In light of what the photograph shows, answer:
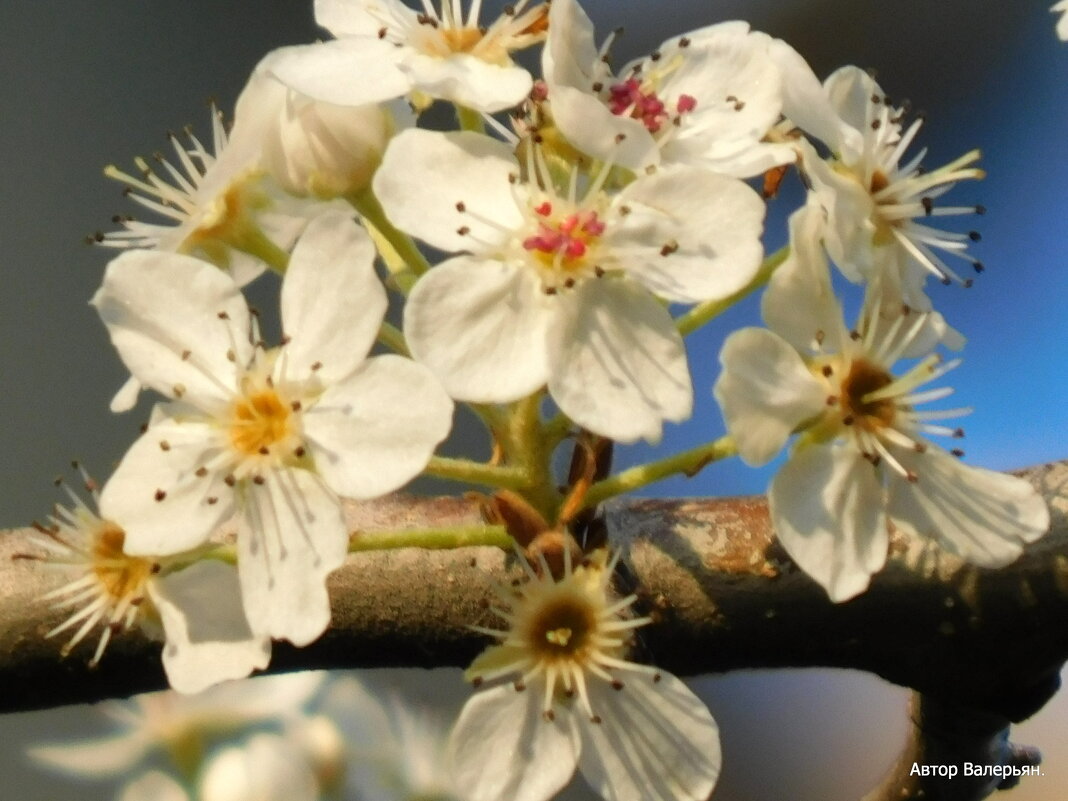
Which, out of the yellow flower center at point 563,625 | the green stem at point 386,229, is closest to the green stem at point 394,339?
the green stem at point 386,229

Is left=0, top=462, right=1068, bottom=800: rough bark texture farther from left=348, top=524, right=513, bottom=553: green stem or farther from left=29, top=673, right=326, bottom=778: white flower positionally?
left=29, top=673, right=326, bottom=778: white flower

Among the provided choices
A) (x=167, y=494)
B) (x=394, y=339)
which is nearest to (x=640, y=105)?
(x=394, y=339)

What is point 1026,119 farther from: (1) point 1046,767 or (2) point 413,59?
(2) point 413,59

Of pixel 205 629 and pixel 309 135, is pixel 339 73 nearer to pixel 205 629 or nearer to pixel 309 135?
pixel 309 135

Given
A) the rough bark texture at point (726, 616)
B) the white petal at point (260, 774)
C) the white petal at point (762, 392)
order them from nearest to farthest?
the white petal at point (762, 392), the rough bark texture at point (726, 616), the white petal at point (260, 774)

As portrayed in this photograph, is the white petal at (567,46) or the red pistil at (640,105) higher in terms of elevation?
the white petal at (567,46)

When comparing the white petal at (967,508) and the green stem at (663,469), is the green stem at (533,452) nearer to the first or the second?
the green stem at (663,469)
